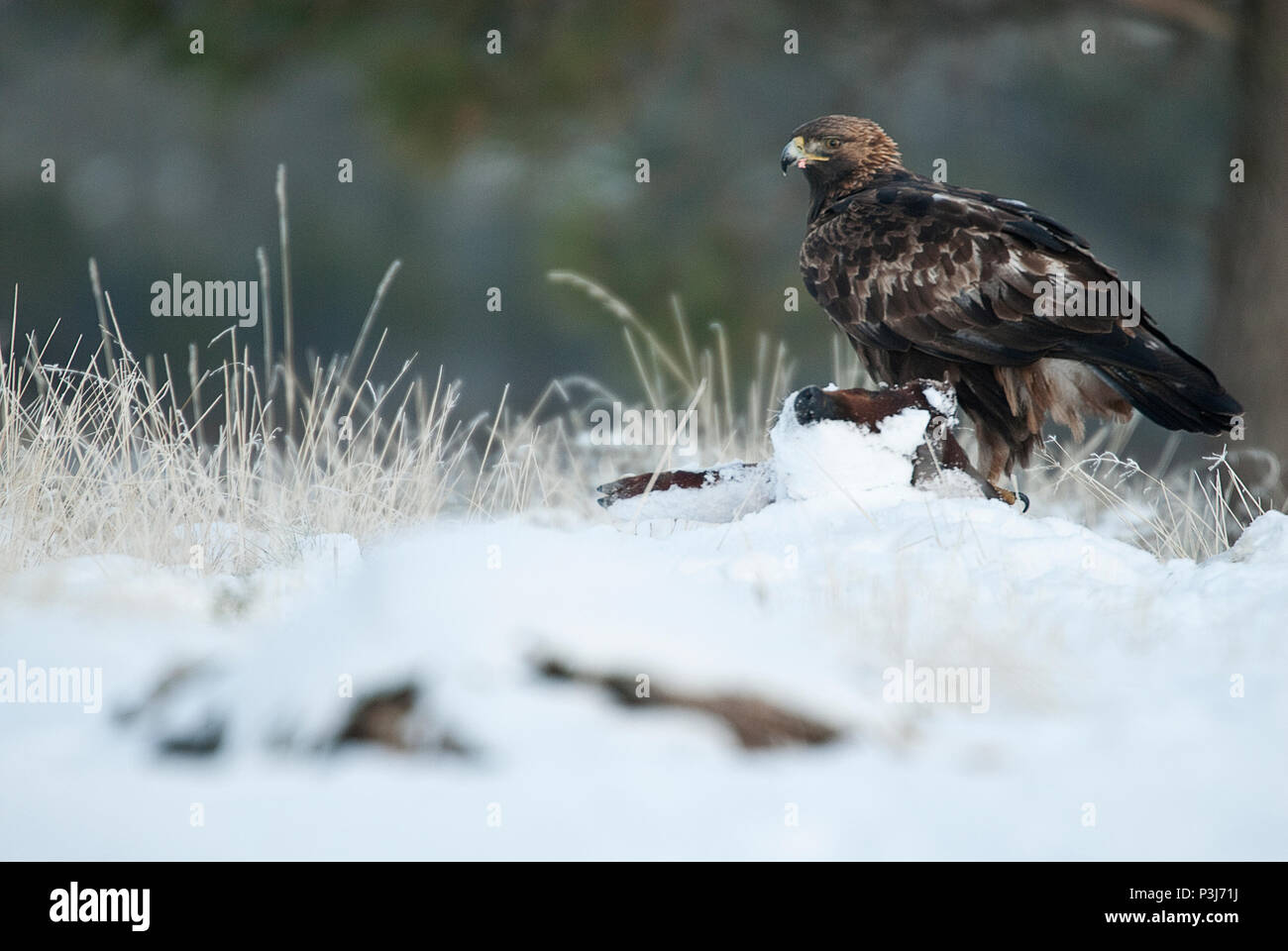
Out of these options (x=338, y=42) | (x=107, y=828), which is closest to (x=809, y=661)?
(x=107, y=828)

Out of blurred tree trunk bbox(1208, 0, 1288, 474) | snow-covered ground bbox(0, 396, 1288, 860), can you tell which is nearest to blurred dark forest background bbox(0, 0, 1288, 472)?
blurred tree trunk bbox(1208, 0, 1288, 474)

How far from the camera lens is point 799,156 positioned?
5.23 meters

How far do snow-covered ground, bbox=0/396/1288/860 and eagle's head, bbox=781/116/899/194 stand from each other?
2.43m

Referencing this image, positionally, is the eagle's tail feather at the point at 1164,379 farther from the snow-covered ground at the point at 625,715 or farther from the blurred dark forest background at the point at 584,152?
the blurred dark forest background at the point at 584,152

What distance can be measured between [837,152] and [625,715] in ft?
→ 11.1

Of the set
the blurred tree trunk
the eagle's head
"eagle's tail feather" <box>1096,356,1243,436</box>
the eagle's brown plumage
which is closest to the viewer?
"eagle's tail feather" <box>1096,356,1243,436</box>

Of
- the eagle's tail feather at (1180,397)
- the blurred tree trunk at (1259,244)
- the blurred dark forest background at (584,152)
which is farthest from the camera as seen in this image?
the blurred dark forest background at (584,152)

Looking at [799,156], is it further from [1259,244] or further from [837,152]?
[1259,244]

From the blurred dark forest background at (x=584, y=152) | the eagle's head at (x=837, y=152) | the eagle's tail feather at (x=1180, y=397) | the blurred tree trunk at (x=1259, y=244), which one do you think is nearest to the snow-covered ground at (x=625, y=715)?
the eagle's tail feather at (x=1180, y=397)

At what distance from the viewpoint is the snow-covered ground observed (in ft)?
7.07

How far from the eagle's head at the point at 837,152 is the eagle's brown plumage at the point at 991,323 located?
0.36m

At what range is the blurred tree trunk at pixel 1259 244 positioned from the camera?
629cm

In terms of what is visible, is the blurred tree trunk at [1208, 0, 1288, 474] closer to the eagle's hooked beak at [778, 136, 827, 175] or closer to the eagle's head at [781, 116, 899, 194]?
the eagle's head at [781, 116, 899, 194]

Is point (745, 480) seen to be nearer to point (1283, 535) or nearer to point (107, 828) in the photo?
point (1283, 535)
